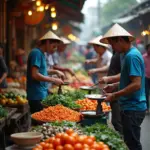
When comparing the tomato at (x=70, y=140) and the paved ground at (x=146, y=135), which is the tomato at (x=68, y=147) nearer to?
the tomato at (x=70, y=140)

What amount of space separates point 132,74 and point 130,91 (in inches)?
9.3

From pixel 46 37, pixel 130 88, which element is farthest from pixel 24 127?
pixel 130 88

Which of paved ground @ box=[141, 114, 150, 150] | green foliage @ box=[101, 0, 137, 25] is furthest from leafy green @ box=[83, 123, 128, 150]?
green foliage @ box=[101, 0, 137, 25]

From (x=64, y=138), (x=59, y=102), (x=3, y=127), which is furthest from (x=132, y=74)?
(x=3, y=127)

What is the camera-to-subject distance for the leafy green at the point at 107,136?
15.7 feet

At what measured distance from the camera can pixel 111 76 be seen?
7754 millimetres

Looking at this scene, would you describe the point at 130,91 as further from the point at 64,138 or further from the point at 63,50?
the point at 63,50

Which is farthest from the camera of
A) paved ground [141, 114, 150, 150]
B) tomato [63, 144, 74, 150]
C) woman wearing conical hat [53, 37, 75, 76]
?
woman wearing conical hat [53, 37, 75, 76]

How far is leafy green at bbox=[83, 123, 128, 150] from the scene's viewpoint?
15.7 feet

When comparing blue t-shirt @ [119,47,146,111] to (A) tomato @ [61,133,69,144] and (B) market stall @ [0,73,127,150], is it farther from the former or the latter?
(A) tomato @ [61,133,69,144]

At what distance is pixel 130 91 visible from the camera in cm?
562

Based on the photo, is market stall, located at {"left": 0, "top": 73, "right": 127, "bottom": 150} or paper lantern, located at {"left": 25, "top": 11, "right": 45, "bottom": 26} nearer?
market stall, located at {"left": 0, "top": 73, "right": 127, "bottom": 150}

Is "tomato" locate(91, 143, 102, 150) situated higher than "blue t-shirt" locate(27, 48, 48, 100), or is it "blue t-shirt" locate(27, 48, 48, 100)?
"blue t-shirt" locate(27, 48, 48, 100)

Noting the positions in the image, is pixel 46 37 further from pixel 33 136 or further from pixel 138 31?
pixel 138 31
